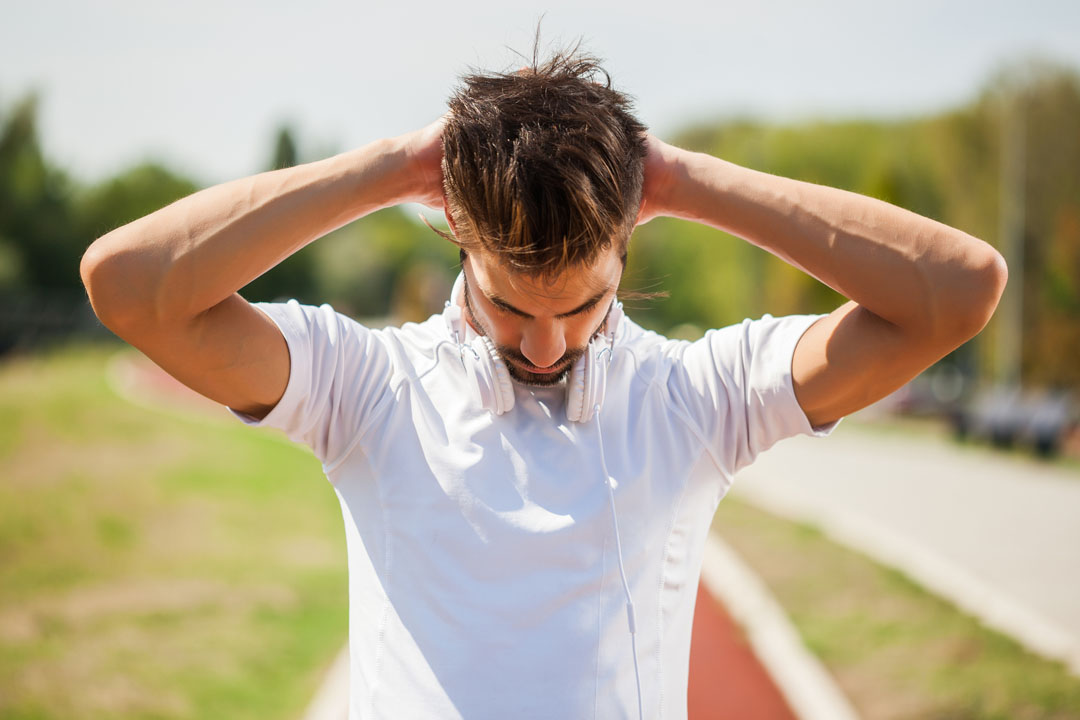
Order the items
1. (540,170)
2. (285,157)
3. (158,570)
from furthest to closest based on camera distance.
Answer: (158,570), (285,157), (540,170)

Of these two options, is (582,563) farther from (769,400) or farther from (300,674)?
(300,674)

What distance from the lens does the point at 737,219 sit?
5.65ft

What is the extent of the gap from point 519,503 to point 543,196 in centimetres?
57

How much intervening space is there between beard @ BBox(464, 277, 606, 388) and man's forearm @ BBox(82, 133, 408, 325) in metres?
0.28

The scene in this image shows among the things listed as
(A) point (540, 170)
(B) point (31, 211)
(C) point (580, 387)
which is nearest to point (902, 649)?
(C) point (580, 387)

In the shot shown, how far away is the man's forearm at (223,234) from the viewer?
157 cm

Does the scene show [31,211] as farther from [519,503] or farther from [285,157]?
[519,503]

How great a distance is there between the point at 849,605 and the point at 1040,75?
27451 mm

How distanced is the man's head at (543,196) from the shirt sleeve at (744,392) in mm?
276

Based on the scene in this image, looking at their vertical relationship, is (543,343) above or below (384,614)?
above

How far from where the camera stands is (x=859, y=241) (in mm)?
1672

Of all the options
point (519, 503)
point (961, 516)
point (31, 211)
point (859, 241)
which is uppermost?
point (859, 241)

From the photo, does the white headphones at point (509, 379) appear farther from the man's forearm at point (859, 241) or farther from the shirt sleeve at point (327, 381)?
the man's forearm at point (859, 241)

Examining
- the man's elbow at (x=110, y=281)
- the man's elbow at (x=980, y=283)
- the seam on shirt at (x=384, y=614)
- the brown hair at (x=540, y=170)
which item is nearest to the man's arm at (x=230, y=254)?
the man's elbow at (x=110, y=281)
